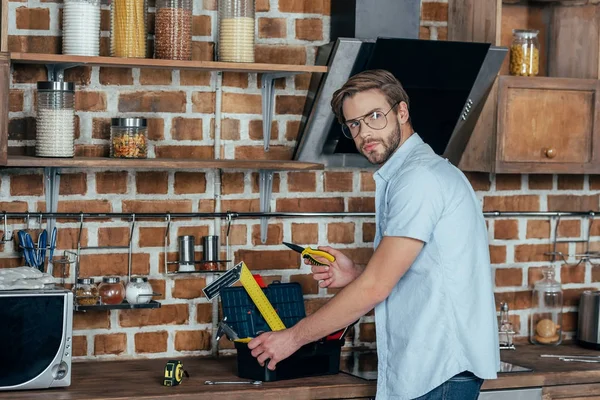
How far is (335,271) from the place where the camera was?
2777 millimetres

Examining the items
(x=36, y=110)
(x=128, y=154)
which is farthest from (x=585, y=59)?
(x=36, y=110)

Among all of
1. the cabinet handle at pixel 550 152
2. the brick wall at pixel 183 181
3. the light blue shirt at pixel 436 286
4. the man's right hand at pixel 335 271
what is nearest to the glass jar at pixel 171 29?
the brick wall at pixel 183 181

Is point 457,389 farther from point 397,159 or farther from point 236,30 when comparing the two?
point 236,30

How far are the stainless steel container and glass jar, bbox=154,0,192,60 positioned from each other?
5.47 feet

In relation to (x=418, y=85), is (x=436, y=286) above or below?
below

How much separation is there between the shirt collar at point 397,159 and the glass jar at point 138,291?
0.88m

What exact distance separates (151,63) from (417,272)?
998 mm

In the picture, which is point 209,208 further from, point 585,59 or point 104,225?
point 585,59

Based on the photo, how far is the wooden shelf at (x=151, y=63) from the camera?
9.04 ft

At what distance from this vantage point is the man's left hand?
2.67 m

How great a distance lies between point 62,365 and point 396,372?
892mm

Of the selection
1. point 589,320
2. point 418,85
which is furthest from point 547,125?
point 589,320

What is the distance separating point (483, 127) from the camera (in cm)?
327

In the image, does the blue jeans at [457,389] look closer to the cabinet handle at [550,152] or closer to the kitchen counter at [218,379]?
the kitchen counter at [218,379]
